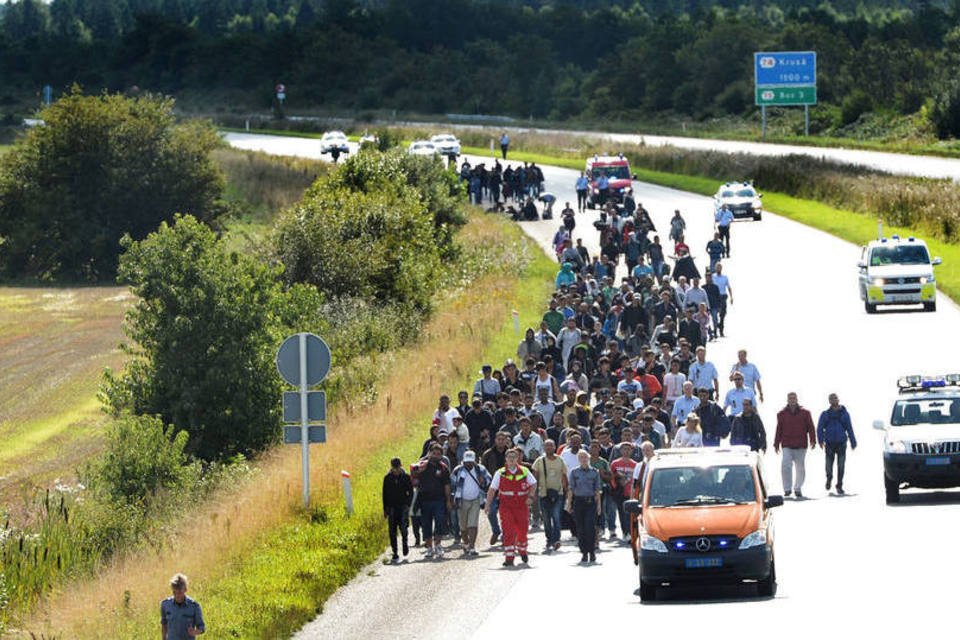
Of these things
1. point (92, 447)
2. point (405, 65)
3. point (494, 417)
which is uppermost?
point (405, 65)

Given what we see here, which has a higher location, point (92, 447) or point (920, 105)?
point (920, 105)

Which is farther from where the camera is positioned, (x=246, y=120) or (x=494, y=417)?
(x=246, y=120)

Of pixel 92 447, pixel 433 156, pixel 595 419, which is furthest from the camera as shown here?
pixel 433 156

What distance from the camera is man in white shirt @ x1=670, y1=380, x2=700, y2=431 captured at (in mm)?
25844

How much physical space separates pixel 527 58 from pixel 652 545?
422ft

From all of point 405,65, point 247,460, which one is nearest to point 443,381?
point 247,460

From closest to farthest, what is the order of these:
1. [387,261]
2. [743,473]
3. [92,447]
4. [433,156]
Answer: [743,473] → [92,447] → [387,261] → [433,156]

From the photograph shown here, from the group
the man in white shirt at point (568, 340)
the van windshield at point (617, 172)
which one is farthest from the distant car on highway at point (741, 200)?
the man in white shirt at point (568, 340)

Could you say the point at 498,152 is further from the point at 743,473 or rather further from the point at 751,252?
the point at 743,473

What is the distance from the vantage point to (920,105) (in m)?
109

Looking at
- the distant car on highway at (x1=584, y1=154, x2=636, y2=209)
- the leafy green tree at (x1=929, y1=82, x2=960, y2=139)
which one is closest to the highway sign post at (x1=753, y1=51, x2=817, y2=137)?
the leafy green tree at (x1=929, y1=82, x2=960, y2=139)

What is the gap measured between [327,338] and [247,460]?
29.5 feet

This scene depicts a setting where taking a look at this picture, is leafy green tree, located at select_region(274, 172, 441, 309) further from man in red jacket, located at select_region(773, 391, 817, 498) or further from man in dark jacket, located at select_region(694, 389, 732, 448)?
man in red jacket, located at select_region(773, 391, 817, 498)

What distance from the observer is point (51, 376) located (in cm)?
4975
